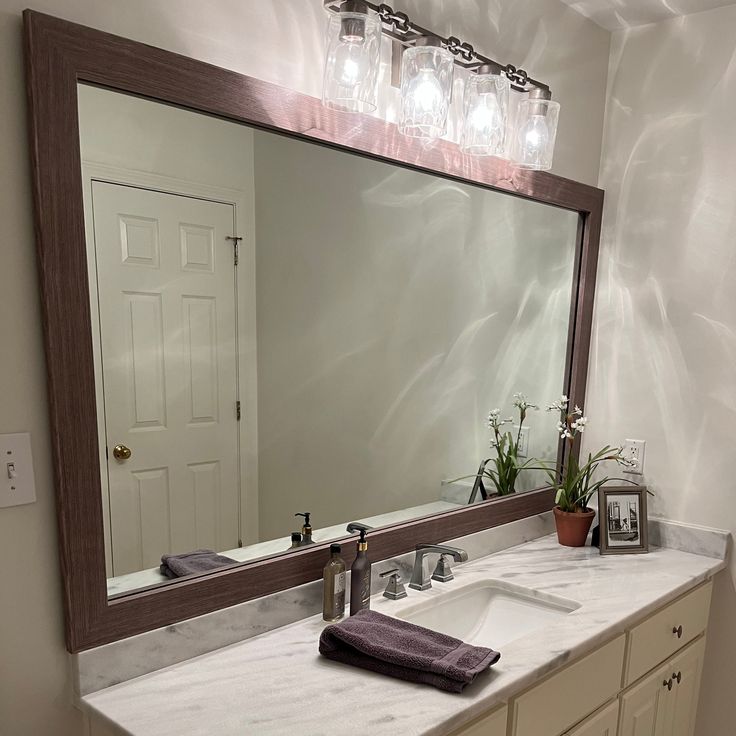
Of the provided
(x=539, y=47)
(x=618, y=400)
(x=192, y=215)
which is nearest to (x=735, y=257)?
(x=618, y=400)

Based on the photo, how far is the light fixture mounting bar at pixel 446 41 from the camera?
5.02 feet

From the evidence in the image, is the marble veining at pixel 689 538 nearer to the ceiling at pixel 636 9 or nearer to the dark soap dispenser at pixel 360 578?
the dark soap dispenser at pixel 360 578

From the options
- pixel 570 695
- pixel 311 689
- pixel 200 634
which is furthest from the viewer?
pixel 570 695

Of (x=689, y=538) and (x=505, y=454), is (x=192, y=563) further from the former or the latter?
(x=689, y=538)

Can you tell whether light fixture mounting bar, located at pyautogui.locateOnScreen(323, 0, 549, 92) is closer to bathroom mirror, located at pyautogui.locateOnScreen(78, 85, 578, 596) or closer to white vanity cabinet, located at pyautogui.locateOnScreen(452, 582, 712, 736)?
bathroom mirror, located at pyautogui.locateOnScreen(78, 85, 578, 596)

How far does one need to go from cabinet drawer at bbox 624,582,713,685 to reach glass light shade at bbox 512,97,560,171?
129 cm

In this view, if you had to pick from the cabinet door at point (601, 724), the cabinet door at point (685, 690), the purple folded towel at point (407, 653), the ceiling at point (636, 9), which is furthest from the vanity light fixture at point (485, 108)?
the cabinet door at point (685, 690)

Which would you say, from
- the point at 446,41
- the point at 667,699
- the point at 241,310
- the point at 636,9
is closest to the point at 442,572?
the point at 667,699

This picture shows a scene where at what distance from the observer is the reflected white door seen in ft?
4.07

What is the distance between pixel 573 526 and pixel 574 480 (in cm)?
15

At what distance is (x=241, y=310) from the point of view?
56.6 inches

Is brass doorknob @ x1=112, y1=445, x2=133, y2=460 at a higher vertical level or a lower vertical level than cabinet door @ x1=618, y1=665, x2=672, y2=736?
higher

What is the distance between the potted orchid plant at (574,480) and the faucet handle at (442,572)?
1.78ft

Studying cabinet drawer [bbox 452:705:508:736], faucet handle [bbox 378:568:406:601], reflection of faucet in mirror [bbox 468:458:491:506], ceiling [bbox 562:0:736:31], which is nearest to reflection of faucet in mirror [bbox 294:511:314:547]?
faucet handle [bbox 378:568:406:601]
